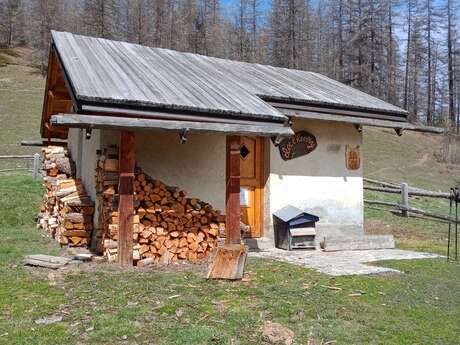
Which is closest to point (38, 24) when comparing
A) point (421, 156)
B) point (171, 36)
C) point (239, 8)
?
point (171, 36)

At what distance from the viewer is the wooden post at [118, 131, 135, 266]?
24.3 ft

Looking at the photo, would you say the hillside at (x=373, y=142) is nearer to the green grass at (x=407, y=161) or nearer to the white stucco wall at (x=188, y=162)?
the green grass at (x=407, y=161)

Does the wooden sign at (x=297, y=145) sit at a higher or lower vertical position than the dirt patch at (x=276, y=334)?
higher

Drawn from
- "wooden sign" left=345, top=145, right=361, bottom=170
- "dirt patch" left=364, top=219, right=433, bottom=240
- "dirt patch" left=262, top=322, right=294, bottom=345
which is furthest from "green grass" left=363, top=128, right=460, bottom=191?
"dirt patch" left=262, top=322, right=294, bottom=345

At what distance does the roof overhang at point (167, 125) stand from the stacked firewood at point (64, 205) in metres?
3.09

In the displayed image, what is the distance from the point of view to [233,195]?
818 cm

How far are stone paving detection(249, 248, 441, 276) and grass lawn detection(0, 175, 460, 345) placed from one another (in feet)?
1.43

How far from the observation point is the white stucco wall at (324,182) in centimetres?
1029

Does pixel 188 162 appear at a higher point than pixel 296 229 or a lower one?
higher

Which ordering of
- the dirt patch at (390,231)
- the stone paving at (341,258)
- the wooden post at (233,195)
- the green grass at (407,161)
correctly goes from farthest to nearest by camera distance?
1. the green grass at (407,161)
2. the dirt patch at (390,231)
3. the wooden post at (233,195)
4. the stone paving at (341,258)

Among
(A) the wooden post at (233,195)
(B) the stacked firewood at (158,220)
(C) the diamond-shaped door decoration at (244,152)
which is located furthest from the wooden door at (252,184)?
(A) the wooden post at (233,195)

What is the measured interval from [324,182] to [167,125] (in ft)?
15.4

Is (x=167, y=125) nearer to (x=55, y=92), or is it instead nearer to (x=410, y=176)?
(x=55, y=92)

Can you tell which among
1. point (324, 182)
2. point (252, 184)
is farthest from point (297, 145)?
point (252, 184)
